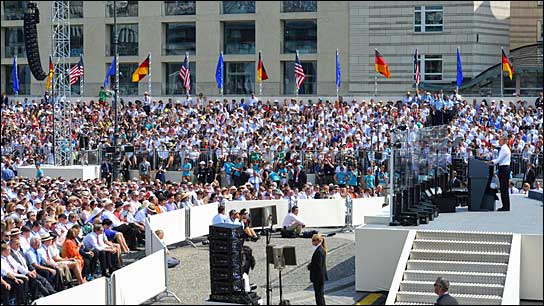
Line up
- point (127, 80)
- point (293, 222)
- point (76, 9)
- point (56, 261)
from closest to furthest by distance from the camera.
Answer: point (56, 261) < point (293, 222) < point (127, 80) < point (76, 9)

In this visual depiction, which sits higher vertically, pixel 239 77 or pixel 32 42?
pixel 32 42

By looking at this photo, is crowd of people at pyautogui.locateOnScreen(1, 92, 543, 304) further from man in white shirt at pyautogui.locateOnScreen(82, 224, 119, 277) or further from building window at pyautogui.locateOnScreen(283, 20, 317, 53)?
building window at pyautogui.locateOnScreen(283, 20, 317, 53)

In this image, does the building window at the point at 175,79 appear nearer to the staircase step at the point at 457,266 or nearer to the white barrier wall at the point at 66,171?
the white barrier wall at the point at 66,171

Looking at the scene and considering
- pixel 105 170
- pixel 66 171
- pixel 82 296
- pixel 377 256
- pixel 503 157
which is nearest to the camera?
pixel 82 296

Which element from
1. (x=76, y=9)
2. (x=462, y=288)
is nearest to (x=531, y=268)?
(x=462, y=288)

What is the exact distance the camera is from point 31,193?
1115 inches

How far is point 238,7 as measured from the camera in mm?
63906

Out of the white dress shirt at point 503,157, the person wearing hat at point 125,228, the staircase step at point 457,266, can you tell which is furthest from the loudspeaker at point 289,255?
the person wearing hat at point 125,228

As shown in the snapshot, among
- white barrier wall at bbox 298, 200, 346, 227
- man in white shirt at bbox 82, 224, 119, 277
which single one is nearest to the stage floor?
man in white shirt at bbox 82, 224, 119, 277

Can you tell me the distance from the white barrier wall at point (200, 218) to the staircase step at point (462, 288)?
352 inches

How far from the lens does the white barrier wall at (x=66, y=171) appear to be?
4044 centimetres

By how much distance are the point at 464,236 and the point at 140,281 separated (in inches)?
257

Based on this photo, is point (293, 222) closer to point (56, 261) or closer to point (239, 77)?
point (56, 261)

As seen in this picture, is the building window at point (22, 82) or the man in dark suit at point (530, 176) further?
the building window at point (22, 82)
